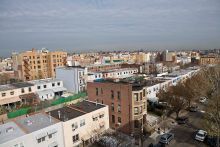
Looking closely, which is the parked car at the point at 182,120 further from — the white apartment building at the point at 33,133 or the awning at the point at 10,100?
the awning at the point at 10,100

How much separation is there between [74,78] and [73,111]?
14265 millimetres

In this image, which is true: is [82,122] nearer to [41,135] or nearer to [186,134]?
[41,135]

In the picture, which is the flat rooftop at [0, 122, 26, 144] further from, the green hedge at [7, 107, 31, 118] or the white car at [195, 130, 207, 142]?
the white car at [195, 130, 207, 142]

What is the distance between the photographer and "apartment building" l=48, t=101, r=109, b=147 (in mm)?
12766

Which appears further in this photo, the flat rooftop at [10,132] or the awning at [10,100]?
the awning at [10,100]

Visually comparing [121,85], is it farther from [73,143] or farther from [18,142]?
[18,142]

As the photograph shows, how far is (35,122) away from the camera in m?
12.2

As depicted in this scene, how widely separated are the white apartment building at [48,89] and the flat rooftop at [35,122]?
1260 centimetres

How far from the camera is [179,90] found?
64.9 ft

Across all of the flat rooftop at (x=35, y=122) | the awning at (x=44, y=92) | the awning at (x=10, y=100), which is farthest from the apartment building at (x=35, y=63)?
the flat rooftop at (x=35, y=122)

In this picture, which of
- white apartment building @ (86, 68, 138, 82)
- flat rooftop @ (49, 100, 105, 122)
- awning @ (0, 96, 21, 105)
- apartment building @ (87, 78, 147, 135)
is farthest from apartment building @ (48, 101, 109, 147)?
white apartment building @ (86, 68, 138, 82)

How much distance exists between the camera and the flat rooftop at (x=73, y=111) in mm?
13178

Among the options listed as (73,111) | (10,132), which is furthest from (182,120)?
(10,132)

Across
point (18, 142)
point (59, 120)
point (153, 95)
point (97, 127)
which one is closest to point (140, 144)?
point (97, 127)
